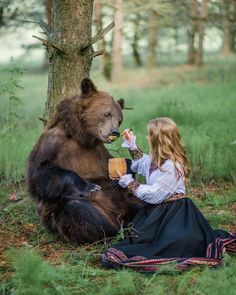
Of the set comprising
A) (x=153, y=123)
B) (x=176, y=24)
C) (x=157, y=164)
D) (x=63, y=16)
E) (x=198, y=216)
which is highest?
(x=176, y=24)

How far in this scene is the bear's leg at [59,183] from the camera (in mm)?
5688

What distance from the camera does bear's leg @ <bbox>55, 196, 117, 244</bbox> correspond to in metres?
5.71

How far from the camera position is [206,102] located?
1514 cm

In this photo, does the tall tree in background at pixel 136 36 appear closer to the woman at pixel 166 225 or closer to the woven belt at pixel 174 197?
the woman at pixel 166 225

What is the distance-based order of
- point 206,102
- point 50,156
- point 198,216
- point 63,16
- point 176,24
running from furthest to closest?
1. point 176,24
2. point 206,102
3. point 63,16
4. point 50,156
5. point 198,216

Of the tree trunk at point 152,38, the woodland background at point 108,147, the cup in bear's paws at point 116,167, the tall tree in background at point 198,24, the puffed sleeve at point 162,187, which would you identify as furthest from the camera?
the tree trunk at point 152,38

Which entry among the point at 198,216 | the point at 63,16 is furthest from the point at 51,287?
the point at 63,16

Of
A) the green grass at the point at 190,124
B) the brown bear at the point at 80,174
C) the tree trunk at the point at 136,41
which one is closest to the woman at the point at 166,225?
the brown bear at the point at 80,174

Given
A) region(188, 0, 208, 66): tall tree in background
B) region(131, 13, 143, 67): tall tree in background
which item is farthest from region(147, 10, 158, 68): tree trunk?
region(131, 13, 143, 67): tall tree in background

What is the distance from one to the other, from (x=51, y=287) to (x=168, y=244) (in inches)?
51.5

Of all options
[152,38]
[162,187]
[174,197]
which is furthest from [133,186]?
[152,38]

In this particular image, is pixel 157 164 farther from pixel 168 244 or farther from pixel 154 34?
pixel 154 34

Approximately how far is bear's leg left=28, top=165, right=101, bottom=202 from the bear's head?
500 millimetres

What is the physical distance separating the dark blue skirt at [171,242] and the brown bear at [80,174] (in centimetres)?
50
